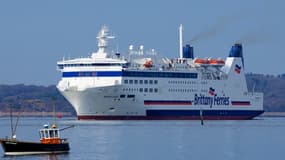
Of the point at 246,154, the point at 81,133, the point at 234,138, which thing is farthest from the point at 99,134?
the point at 246,154

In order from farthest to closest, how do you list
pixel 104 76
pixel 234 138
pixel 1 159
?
1. pixel 104 76
2. pixel 234 138
3. pixel 1 159

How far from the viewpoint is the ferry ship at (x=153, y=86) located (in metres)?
119

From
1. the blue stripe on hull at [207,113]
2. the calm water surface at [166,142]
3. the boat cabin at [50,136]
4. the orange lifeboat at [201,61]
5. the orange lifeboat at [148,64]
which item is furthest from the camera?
the orange lifeboat at [201,61]

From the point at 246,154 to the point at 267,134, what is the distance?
27.0m

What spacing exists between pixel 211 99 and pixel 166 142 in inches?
1793

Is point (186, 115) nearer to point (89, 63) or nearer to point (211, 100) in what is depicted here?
point (211, 100)

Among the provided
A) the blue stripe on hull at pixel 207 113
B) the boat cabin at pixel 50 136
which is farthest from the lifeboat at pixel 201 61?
the boat cabin at pixel 50 136

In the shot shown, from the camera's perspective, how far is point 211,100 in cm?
13025

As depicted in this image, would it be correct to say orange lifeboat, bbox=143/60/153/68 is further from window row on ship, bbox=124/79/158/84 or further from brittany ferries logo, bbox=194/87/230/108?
brittany ferries logo, bbox=194/87/230/108

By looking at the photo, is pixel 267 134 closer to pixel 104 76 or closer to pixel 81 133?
pixel 81 133

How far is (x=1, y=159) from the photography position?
6850 centimetres

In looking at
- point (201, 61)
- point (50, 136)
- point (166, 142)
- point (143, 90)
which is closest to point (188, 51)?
point (201, 61)

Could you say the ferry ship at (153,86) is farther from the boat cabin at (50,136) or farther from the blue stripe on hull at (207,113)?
the boat cabin at (50,136)

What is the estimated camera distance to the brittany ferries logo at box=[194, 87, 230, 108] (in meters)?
128
